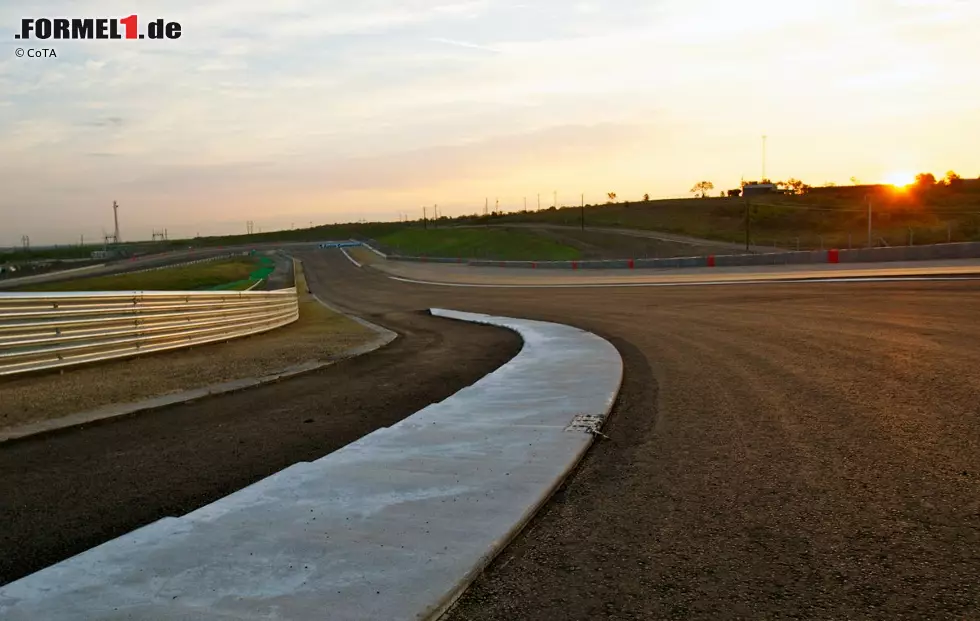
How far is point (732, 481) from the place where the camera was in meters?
5.00

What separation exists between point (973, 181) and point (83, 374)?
443ft

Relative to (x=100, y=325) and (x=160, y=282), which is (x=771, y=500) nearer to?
(x=100, y=325)

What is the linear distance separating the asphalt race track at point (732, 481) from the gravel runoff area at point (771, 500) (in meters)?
0.01

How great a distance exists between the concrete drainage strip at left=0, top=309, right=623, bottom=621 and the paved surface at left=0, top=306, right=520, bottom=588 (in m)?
0.38

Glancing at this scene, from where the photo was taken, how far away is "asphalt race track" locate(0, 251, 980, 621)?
11.3ft

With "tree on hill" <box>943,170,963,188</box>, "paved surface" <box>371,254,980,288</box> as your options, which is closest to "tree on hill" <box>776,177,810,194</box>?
"tree on hill" <box>943,170,963,188</box>

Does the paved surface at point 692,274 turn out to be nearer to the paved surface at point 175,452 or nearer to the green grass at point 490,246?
the green grass at point 490,246

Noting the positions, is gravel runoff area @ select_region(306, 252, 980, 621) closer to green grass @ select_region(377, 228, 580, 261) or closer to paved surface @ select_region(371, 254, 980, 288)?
paved surface @ select_region(371, 254, 980, 288)

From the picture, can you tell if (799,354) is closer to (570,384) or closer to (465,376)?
(570,384)

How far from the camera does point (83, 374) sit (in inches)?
423

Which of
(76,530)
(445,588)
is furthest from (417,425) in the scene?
(445,588)

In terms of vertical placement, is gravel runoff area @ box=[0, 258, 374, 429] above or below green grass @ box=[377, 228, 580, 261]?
below

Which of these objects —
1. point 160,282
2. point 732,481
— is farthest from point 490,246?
point 732,481

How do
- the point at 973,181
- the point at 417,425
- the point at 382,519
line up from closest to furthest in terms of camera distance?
1. the point at 382,519
2. the point at 417,425
3. the point at 973,181
